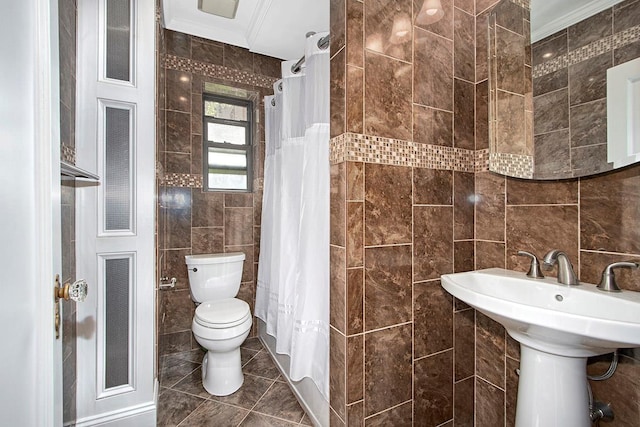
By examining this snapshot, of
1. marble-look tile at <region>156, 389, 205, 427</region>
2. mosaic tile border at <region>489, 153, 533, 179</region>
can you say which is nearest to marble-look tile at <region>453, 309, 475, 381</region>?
mosaic tile border at <region>489, 153, 533, 179</region>

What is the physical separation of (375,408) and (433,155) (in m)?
1.22

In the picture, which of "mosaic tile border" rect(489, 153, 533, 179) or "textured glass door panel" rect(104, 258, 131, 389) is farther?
"textured glass door panel" rect(104, 258, 131, 389)

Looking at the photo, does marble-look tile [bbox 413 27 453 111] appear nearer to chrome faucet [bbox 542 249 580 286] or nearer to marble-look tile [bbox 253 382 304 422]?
chrome faucet [bbox 542 249 580 286]

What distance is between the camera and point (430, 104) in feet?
4.60

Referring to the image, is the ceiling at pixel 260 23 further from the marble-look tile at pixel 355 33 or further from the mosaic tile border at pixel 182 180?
the mosaic tile border at pixel 182 180

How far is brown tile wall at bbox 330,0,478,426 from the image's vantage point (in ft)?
3.96

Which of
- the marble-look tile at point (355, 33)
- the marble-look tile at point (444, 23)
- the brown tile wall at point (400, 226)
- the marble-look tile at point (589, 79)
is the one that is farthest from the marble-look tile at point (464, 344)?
the marble-look tile at point (444, 23)

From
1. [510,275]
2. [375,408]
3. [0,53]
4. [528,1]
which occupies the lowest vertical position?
[375,408]

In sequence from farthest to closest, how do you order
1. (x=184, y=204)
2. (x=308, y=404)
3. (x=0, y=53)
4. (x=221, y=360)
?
1. (x=184, y=204)
2. (x=221, y=360)
3. (x=308, y=404)
4. (x=0, y=53)

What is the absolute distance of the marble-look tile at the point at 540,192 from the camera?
1.20m

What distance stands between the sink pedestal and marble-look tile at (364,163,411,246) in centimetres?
67

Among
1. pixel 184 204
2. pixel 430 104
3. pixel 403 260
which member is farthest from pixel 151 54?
pixel 403 260

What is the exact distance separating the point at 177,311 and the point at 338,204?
1892mm

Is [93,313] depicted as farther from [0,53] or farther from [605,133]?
[605,133]
